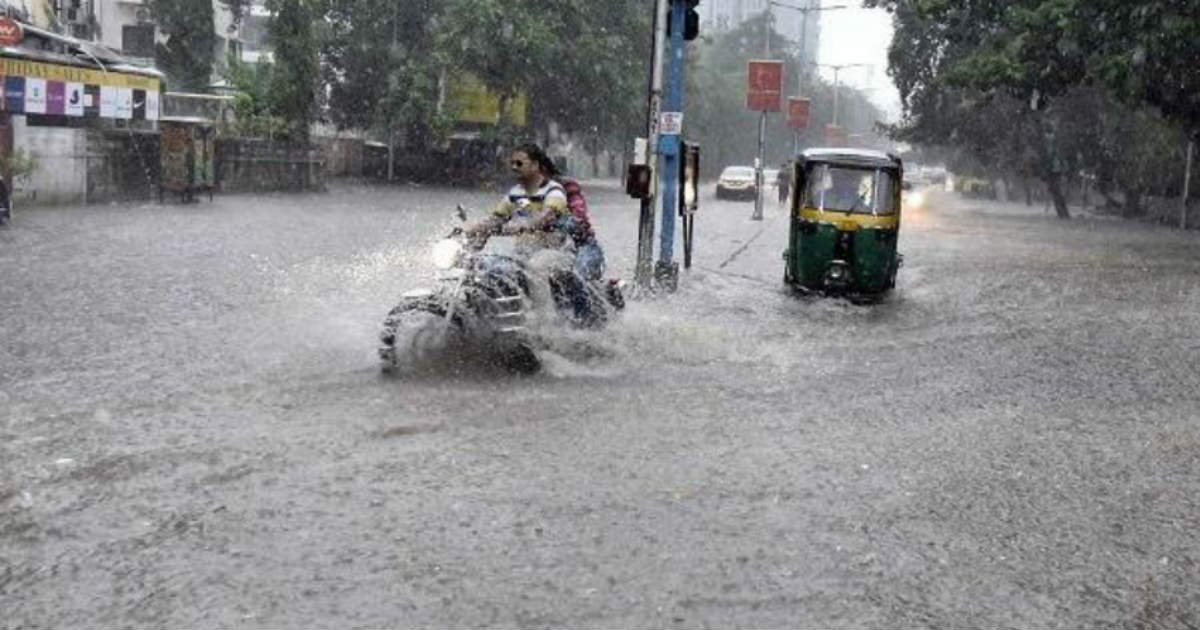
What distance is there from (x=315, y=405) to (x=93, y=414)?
134 centimetres

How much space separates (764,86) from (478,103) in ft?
70.7

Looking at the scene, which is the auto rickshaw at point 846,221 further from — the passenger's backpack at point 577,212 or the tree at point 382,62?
the tree at point 382,62

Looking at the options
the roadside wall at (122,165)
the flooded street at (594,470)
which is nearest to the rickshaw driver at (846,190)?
the flooded street at (594,470)

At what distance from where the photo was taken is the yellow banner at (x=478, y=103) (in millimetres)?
49250

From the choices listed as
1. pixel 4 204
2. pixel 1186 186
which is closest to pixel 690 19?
pixel 4 204

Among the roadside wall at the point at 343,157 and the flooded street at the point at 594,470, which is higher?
the roadside wall at the point at 343,157

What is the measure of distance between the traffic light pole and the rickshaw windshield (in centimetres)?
189

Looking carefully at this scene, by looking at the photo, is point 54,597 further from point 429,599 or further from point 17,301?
point 17,301

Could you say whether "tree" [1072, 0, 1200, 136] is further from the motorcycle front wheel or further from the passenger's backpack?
the motorcycle front wheel

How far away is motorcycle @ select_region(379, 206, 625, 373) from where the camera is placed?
9.09 m

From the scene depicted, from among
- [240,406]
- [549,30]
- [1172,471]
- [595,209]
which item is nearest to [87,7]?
[549,30]

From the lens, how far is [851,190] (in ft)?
51.9

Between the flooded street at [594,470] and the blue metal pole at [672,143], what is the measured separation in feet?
9.05

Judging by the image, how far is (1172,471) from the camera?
7133 mm
